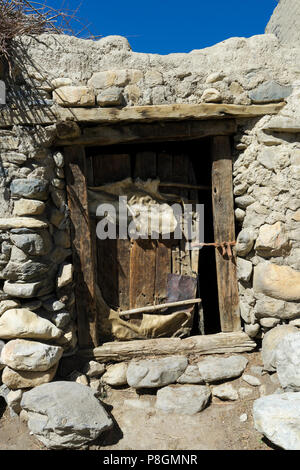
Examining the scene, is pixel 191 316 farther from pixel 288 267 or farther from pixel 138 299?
pixel 288 267

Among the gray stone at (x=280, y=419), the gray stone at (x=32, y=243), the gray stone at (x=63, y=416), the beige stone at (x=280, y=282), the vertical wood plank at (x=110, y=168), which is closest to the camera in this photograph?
the gray stone at (x=280, y=419)

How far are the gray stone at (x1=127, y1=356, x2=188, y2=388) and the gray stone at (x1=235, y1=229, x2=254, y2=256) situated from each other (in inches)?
40.9

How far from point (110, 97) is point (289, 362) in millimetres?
2343

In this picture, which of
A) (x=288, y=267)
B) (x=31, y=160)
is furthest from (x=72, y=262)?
(x=288, y=267)

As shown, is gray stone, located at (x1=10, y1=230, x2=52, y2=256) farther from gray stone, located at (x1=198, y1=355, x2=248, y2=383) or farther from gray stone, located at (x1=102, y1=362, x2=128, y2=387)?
gray stone, located at (x1=198, y1=355, x2=248, y2=383)

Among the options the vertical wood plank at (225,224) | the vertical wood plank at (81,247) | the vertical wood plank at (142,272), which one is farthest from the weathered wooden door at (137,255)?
the vertical wood plank at (225,224)

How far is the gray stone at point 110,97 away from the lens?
2609 mm

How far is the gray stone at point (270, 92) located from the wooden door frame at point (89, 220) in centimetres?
27

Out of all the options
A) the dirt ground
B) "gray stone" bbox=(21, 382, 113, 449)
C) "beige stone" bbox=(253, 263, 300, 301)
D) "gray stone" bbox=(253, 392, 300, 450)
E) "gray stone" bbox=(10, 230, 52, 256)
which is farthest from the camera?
"beige stone" bbox=(253, 263, 300, 301)

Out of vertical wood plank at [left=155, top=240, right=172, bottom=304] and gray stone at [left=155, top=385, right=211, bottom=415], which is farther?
vertical wood plank at [left=155, top=240, right=172, bottom=304]

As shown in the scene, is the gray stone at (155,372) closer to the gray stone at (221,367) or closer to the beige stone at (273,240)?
the gray stone at (221,367)

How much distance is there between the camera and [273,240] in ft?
8.88

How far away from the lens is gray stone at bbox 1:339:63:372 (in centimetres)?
237

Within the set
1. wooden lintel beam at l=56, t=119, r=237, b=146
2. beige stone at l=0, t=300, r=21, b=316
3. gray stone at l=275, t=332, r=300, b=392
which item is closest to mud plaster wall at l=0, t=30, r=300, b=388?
beige stone at l=0, t=300, r=21, b=316
